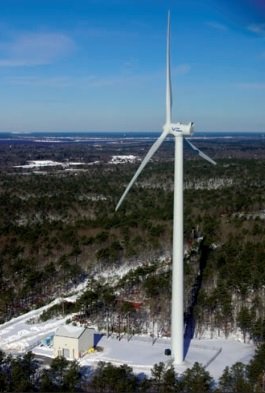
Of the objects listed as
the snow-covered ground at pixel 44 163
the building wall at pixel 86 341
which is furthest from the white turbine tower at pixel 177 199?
the snow-covered ground at pixel 44 163

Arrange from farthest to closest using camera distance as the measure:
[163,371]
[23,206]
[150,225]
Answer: [23,206], [150,225], [163,371]

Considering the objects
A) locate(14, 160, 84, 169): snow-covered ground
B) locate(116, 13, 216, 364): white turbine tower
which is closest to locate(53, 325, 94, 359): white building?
locate(116, 13, 216, 364): white turbine tower

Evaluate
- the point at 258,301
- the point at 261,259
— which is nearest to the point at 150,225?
the point at 261,259

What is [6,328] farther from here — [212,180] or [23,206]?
[212,180]

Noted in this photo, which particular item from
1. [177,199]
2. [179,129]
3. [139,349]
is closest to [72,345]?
[139,349]

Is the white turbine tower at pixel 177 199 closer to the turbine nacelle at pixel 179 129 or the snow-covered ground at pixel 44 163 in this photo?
the turbine nacelle at pixel 179 129

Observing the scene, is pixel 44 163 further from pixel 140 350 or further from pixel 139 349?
pixel 140 350

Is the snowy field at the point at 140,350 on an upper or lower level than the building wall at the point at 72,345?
lower
